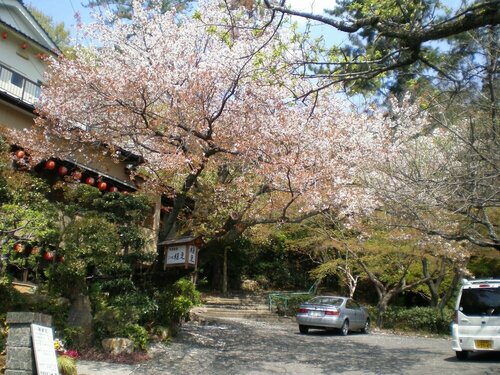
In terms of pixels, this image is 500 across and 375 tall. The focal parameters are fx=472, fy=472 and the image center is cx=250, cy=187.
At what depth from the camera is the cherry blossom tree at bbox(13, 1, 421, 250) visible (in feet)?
39.7

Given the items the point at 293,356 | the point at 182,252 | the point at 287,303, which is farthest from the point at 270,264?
the point at 182,252

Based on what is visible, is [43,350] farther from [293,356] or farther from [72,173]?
[72,173]

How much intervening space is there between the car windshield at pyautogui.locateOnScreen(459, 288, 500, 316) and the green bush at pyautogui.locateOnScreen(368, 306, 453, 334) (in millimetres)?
9455

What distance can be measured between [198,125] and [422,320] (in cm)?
1363

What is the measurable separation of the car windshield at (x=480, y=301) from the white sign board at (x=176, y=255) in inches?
261

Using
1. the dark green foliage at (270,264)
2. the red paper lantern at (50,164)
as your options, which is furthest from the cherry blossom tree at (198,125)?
the dark green foliage at (270,264)

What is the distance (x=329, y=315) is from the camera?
53.2 feet

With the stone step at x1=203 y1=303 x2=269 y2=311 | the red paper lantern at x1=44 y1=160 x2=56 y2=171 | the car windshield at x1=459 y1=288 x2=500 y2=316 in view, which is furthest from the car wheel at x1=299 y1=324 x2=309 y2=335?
the red paper lantern at x1=44 y1=160 x2=56 y2=171

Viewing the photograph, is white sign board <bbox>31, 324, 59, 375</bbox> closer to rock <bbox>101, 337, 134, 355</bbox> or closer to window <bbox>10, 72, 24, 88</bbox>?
rock <bbox>101, 337, 134, 355</bbox>

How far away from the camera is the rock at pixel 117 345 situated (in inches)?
375

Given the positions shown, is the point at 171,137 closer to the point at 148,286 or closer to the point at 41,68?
the point at 148,286

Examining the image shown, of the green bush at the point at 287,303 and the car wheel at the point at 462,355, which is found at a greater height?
the green bush at the point at 287,303

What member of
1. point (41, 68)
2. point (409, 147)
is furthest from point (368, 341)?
point (41, 68)

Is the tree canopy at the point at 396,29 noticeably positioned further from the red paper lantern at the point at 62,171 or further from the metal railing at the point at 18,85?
the metal railing at the point at 18,85
